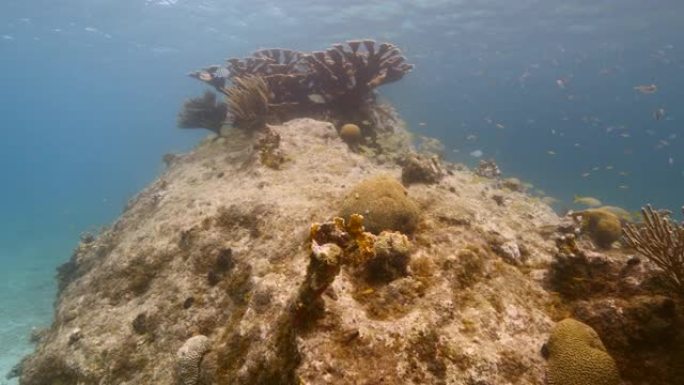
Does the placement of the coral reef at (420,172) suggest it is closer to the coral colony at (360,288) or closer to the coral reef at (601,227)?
the coral colony at (360,288)

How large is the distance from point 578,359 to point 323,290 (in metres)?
2.15

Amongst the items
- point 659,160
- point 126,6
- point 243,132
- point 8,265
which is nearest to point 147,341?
point 243,132

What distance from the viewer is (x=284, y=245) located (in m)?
5.19

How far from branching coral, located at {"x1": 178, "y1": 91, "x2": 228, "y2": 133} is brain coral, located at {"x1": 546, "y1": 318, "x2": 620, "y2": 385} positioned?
9.45 meters

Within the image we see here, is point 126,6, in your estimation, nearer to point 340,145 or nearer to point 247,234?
point 340,145

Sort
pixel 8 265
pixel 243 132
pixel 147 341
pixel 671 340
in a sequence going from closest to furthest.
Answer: pixel 671 340 < pixel 147 341 < pixel 243 132 < pixel 8 265

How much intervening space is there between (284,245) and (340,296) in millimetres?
1521

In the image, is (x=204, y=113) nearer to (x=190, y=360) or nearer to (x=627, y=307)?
(x=190, y=360)

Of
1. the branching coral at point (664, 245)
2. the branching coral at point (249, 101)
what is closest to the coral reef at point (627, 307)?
the branching coral at point (664, 245)

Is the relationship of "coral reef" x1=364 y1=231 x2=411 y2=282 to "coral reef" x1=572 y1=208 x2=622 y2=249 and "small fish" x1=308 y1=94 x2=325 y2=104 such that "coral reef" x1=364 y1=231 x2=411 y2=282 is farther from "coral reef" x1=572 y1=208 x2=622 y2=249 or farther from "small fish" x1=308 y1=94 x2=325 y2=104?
"small fish" x1=308 y1=94 x2=325 y2=104


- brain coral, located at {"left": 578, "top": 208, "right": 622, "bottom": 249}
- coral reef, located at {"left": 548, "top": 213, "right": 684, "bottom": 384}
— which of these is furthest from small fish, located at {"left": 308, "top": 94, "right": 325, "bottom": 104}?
coral reef, located at {"left": 548, "top": 213, "right": 684, "bottom": 384}

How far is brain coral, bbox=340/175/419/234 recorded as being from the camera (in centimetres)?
508

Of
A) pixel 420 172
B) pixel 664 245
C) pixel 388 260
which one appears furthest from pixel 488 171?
pixel 388 260

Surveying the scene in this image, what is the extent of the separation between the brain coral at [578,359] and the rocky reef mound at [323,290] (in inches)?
1.4
